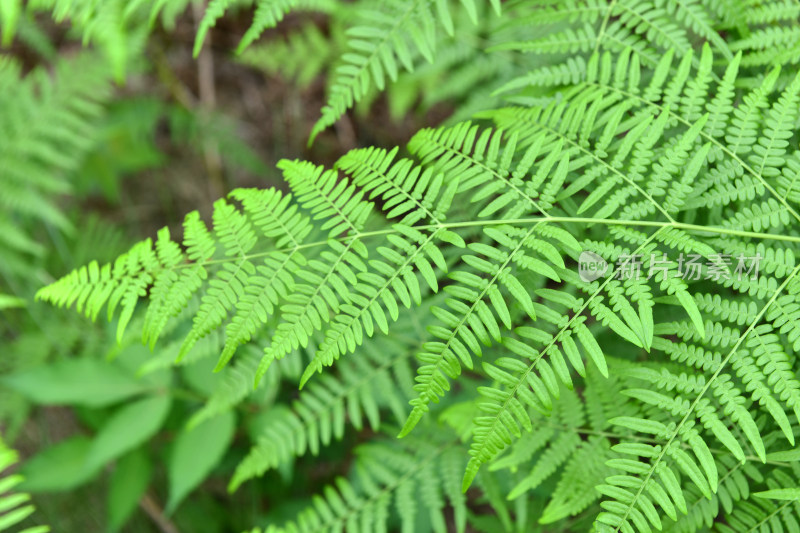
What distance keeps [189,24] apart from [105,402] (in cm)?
271

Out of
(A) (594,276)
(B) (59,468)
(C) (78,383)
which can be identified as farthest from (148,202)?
(A) (594,276)

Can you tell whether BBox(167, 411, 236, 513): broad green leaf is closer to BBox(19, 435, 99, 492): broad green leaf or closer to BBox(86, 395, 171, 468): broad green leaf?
BBox(86, 395, 171, 468): broad green leaf

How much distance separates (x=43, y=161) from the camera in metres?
3.17

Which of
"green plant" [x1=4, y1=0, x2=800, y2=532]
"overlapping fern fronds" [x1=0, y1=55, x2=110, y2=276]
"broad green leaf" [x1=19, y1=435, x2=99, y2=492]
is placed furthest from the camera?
"overlapping fern fronds" [x1=0, y1=55, x2=110, y2=276]

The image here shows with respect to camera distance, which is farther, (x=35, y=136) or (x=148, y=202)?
(x=148, y=202)

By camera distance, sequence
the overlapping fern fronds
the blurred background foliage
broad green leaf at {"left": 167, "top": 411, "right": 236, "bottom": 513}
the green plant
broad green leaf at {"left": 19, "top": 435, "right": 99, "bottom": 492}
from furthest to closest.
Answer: the overlapping fern fronds
broad green leaf at {"left": 19, "top": 435, "right": 99, "bottom": 492}
the blurred background foliage
broad green leaf at {"left": 167, "top": 411, "right": 236, "bottom": 513}
the green plant

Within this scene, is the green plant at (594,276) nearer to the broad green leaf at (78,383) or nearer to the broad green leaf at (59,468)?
the broad green leaf at (78,383)

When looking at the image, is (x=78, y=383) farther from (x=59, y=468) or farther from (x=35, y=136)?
(x=35, y=136)

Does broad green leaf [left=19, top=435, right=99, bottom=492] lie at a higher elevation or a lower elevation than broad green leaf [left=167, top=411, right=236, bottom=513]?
lower

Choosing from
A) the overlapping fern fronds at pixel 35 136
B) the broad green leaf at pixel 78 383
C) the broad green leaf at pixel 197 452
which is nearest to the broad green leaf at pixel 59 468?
the broad green leaf at pixel 78 383

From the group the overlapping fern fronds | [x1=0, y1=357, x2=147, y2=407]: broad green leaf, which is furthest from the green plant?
the overlapping fern fronds

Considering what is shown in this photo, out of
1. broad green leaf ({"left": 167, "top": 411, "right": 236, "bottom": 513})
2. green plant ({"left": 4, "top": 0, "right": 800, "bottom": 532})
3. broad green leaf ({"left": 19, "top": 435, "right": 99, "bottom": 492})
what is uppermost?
green plant ({"left": 4, "top": 0, "right": 800, "bottom": 532})

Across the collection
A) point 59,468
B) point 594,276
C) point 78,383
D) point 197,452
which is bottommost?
point 59,468

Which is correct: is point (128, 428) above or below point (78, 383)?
below
